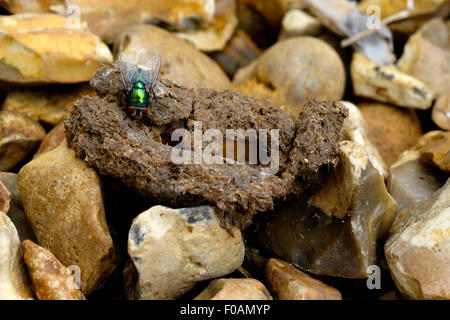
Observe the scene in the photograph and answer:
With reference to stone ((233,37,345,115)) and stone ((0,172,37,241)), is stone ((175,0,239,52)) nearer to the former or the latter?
stone ((233,37,345,115))

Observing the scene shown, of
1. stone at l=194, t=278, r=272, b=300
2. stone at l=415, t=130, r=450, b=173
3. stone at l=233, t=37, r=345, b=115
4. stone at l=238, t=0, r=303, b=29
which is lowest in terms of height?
stone at l=194, t=278, r=272, b=300

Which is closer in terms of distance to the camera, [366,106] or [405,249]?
[405,249]

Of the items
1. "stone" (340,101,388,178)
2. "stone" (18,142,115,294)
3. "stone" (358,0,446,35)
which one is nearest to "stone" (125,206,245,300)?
"stone" (18,142,115,294)

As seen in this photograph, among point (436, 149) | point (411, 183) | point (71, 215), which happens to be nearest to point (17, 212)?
point (71, 215)

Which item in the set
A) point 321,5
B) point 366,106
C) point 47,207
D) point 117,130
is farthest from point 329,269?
point 321,5

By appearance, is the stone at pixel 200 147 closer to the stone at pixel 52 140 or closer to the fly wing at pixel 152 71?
the fly wing at pixel 152 71

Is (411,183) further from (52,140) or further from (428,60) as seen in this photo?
(52,140)
